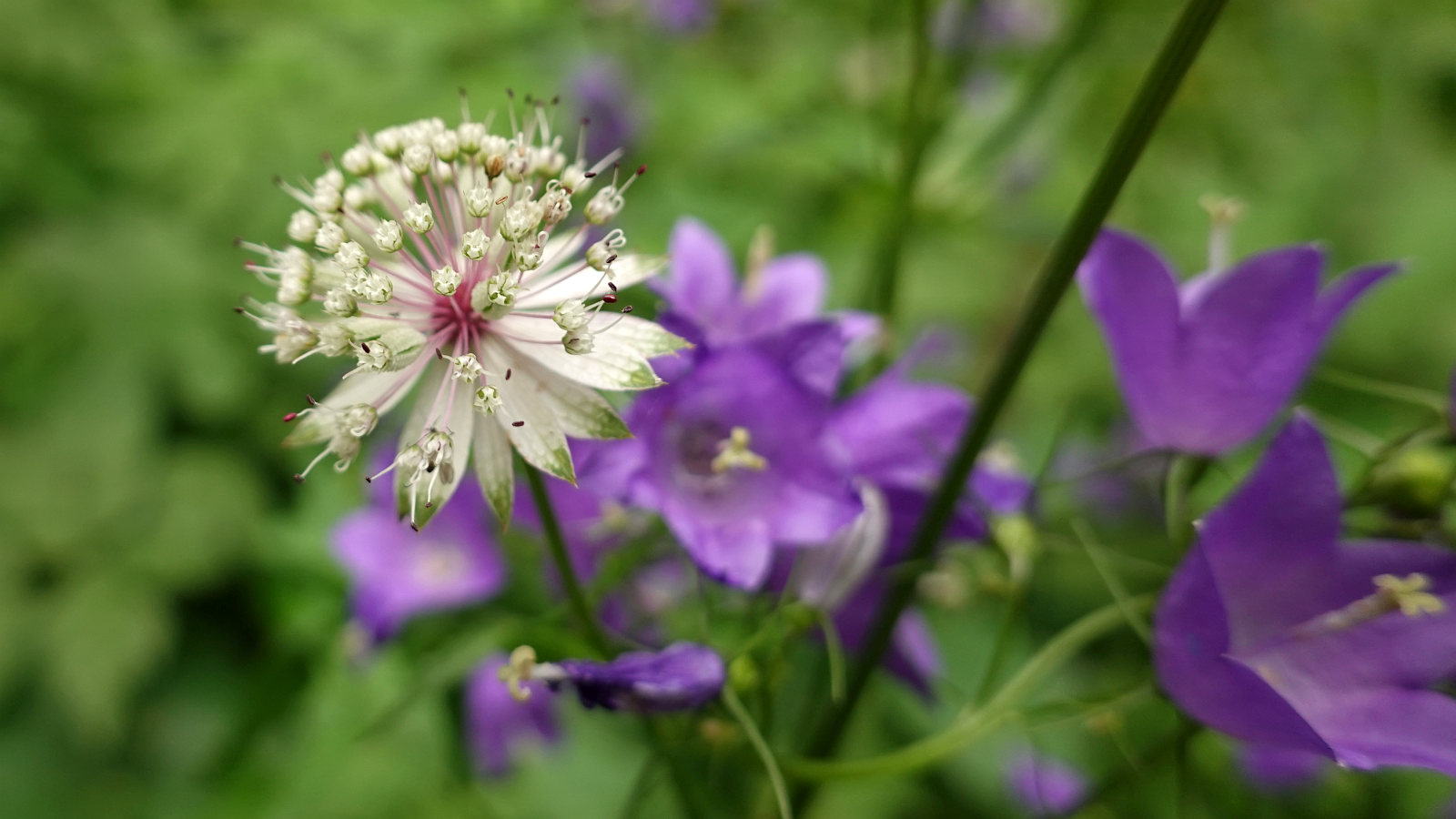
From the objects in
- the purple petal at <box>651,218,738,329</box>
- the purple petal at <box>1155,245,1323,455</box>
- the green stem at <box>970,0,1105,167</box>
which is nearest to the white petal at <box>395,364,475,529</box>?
the purple petal at <box>651,218,738,329</box>

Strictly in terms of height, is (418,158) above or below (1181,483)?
above

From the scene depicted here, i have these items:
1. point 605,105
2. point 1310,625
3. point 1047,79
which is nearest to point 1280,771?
point 1310,625

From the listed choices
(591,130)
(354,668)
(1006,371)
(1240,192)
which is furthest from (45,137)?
(1240,192)

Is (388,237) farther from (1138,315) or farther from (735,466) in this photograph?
(1138,315)

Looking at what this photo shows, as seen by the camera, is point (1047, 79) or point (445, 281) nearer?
point (445, 281)

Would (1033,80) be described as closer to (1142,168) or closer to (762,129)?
(762,129)

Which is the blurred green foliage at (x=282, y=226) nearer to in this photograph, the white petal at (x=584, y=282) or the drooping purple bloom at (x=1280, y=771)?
the drooping purple bloom at (x=1280, y=771)

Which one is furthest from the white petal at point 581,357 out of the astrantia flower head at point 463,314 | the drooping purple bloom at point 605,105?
the drooping purple bloom at point 605,105
